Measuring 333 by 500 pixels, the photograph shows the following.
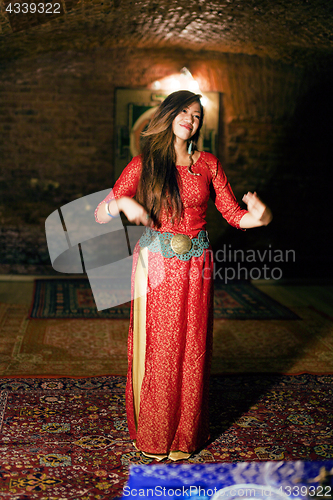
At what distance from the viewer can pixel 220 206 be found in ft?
8.34

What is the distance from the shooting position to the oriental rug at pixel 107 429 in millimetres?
2322

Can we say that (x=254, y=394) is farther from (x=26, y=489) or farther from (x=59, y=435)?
(x=26, y=489)

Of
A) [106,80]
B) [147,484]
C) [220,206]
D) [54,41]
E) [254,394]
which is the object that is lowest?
[254,394]

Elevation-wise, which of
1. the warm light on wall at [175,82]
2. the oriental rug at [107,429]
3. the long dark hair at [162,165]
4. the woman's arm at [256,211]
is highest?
the warm light on wall at [175,82]

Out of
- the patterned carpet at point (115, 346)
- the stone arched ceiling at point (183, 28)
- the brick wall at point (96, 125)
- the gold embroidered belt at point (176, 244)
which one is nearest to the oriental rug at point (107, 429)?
the patterned carpet at point (115, 346)

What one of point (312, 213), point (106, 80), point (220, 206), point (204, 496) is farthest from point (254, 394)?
point (106, 80)

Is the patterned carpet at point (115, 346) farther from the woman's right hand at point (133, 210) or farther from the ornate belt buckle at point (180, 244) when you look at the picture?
the woman's right hand at point (133, 210)

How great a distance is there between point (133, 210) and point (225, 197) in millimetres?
544

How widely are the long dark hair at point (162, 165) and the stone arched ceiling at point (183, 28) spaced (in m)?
2.35

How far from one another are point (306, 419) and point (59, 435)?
4.64ft

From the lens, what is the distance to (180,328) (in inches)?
94.4

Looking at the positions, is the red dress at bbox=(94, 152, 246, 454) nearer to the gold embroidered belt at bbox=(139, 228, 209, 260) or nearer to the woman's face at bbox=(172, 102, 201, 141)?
the gold embroidered belt at bbox=(139, 228, 209, 260)

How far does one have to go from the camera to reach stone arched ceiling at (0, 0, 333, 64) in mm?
4445

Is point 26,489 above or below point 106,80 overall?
below
